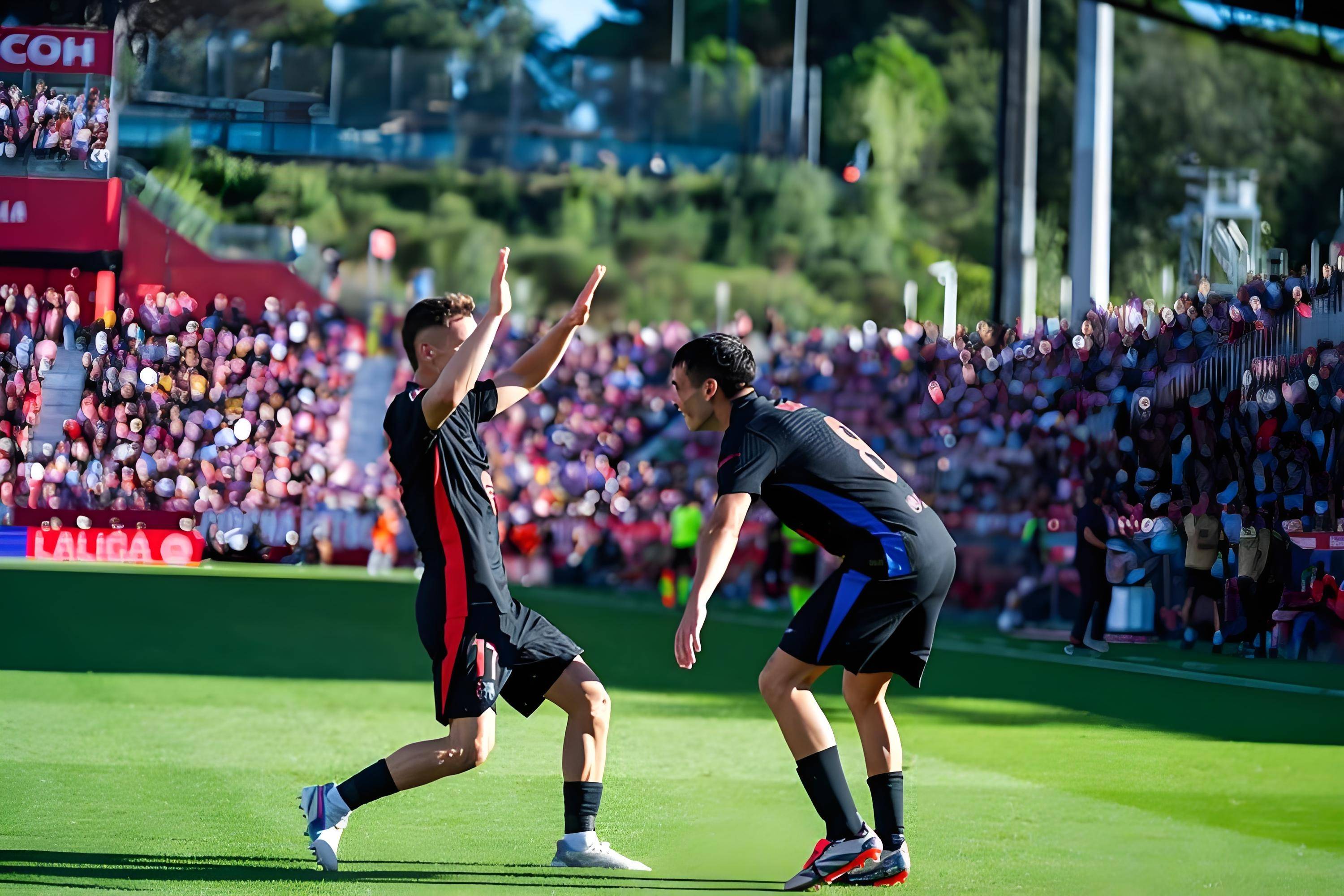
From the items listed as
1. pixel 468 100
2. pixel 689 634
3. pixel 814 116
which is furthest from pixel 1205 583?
pixel 814 116

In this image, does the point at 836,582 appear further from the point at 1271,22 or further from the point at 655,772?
the point at 1271,22

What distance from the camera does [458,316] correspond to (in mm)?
5812

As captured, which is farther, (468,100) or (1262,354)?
(468,100)

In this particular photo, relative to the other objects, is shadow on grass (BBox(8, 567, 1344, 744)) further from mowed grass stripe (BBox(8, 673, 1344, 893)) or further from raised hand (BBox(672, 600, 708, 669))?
raised hand (BBox(672, 600, 708, 669))

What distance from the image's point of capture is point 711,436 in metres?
31.8

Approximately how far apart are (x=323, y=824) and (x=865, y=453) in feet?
7.07

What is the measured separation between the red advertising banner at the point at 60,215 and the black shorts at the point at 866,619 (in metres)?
19.5

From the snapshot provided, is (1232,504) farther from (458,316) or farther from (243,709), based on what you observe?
(458,316)

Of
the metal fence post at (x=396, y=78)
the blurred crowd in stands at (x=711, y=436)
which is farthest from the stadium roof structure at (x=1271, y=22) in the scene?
the metal fence post at (x=396, y=78)

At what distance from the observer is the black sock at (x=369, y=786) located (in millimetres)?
5758

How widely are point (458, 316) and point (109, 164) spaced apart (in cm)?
2138

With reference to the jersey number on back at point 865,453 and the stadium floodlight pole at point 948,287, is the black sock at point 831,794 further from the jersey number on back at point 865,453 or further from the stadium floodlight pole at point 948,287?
the stadium floodlight pole at point 948,287

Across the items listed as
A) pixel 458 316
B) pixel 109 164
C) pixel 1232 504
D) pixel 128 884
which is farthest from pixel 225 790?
pixel 109 164

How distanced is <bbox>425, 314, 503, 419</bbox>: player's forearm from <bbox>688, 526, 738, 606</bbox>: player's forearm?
0.88m
